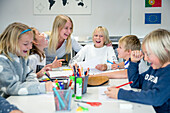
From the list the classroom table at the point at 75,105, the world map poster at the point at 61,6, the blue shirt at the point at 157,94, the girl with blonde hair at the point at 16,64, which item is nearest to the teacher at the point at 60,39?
the girl with blonde hair at the point at 16,64

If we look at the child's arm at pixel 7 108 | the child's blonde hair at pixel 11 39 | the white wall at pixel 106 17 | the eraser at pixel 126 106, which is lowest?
the eraser at pixel 126 106

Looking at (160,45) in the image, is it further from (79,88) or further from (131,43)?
(131,43)

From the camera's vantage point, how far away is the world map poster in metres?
4.61

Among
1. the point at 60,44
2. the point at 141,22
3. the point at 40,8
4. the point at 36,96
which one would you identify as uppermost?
the point at 40,8

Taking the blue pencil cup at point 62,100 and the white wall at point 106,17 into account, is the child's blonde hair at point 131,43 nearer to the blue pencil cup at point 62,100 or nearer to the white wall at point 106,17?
the blue pencil cup at point 62,100

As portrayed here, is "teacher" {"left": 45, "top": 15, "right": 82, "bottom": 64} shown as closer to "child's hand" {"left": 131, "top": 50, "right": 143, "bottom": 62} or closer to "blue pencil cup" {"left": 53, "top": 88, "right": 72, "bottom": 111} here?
"child's hand" {"left": 131, "top": 50, "right": 143, "bottom": 62}

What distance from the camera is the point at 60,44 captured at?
264cm

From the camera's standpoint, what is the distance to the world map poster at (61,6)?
461 cm

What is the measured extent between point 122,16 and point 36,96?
12.1 ft

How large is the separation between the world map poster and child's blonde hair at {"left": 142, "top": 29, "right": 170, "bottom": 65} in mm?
3550

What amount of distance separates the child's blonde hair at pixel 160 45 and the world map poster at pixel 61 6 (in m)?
3.55

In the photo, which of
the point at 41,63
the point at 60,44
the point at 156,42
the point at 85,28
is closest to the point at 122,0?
the point at 85,28

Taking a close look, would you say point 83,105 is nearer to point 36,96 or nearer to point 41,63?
point 36,96

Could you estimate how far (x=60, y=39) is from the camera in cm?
268
